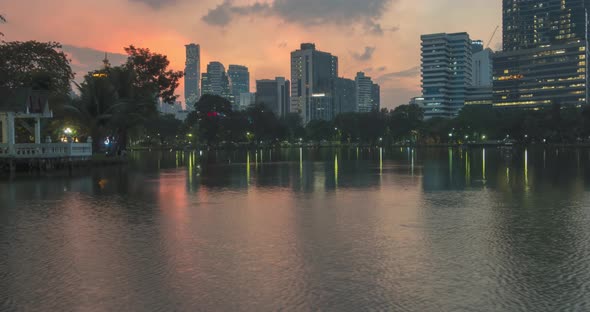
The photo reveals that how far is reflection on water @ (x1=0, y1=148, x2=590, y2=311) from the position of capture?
27.2 ft

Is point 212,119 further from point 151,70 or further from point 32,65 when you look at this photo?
point 32,65

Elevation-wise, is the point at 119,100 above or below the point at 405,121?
below

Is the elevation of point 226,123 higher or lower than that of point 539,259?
higher

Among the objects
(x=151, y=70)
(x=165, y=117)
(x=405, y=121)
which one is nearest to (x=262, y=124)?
(x=165, y=117)

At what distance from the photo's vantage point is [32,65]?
5616 centimetres

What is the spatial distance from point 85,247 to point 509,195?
17026mm

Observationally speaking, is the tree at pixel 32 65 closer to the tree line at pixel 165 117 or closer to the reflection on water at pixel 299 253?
the tree line at pixel 165 117

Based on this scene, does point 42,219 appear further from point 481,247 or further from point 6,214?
point 481,247

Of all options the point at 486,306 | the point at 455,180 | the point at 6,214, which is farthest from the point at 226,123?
the point at 486,306

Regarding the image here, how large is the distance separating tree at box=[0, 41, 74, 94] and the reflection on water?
36.4m

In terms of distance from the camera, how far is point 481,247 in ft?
39.0

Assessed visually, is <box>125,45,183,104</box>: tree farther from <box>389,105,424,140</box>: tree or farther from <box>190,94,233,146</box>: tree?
<box>389,105,424,140</box>: tree

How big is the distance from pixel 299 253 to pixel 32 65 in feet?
177

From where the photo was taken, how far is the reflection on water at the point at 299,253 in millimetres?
8281
